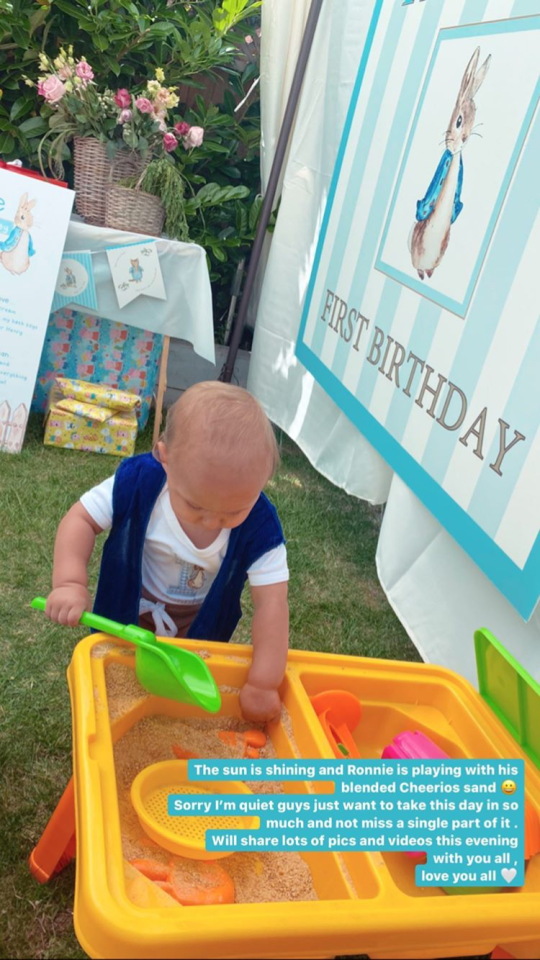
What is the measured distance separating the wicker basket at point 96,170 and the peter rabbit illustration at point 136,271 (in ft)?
0.80

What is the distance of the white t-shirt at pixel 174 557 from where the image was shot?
1.20 meters

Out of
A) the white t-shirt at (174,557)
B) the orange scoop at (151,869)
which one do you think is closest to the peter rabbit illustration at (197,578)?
the white t-shirt at (174,557)

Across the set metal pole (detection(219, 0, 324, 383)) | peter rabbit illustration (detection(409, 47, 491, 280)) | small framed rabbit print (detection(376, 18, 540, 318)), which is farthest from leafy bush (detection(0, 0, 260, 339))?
peter rabbit illustration (detection(409, 47, 491, 280))

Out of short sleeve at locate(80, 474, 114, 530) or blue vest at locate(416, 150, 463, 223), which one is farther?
blue vest at locate(416, 150, 463, 223)

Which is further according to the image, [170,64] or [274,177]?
[170,64]

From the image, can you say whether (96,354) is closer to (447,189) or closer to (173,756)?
(447,189)

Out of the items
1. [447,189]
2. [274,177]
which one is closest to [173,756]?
[447,189]

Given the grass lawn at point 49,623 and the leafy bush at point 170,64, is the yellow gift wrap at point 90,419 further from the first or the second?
the leafy bush at point 170,64

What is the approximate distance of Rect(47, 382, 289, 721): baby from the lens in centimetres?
102

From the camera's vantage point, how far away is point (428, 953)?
760mm

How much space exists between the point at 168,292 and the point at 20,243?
530mm

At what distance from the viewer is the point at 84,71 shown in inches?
107

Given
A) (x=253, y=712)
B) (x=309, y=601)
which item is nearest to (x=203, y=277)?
(x=309, y=601)

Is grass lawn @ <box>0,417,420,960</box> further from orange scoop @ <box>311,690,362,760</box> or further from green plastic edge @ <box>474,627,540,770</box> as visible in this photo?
green plastic edge @ <box>474,627,540,770</box>
